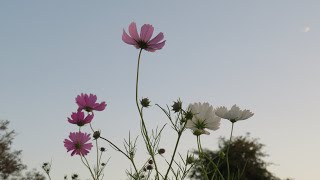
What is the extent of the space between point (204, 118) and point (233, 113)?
198mm

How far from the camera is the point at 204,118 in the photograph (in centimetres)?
207

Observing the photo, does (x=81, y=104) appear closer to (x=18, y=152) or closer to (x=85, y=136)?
(x=85, y=136)

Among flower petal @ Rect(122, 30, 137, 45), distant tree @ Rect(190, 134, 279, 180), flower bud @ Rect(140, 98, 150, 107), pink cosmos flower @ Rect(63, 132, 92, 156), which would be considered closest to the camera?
flower petal @ Rect(122, 30, 137, 45)

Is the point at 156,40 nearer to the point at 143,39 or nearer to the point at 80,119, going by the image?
the point at 143,39

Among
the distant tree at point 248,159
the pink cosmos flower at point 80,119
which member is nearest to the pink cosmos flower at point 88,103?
the pink cosmos flower at point 80,119

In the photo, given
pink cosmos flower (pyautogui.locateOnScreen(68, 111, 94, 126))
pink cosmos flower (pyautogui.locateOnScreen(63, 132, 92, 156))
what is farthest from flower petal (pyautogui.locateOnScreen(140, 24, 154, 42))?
pink cosmos flower (pyautogui.locateOnScreen(63, 132, 92, 156))

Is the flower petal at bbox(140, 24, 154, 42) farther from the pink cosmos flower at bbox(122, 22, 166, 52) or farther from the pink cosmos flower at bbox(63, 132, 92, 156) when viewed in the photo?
the pink cosmos flower at bbox(63, 132, 92, 156)

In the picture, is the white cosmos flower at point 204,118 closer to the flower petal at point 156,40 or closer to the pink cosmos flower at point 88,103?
the flower petal at point 156,40

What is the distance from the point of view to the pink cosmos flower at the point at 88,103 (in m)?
2.43

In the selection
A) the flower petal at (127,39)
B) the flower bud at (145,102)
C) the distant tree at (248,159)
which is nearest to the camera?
the flower petal at (127,39)

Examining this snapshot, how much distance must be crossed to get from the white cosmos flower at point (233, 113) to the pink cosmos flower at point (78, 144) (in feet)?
3.39

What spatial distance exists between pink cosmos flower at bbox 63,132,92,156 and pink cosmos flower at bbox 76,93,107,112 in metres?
0.36

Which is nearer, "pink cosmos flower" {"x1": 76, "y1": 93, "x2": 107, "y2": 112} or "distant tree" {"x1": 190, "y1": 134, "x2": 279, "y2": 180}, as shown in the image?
"pink cosmos flower" {"x1": 76, "y1": 93, "x2": 107, "y2": 112}

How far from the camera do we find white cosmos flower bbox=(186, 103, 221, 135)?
6.75 ft
